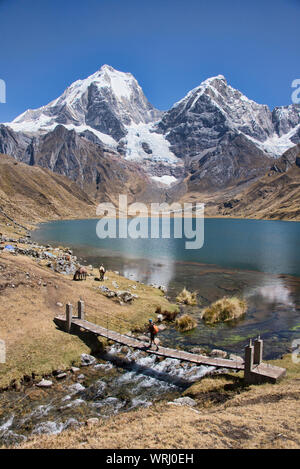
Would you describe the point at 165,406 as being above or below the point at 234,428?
below

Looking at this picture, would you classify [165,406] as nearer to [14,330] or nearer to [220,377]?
[220,377]

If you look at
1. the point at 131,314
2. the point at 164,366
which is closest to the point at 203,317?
the point at 131,314

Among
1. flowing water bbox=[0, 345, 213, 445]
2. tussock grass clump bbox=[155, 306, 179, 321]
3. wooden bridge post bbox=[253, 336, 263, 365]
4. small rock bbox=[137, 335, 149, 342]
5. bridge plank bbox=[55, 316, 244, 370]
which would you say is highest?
wooden bridge post bbox=[253, 336, 263, 365]

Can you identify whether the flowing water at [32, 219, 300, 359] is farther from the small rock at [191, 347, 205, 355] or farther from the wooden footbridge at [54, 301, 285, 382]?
the wooden footbridge at [54, 301, 285, 382]

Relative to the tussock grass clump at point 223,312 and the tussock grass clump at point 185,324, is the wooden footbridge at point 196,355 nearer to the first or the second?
the tussock grass clump at point 185,324

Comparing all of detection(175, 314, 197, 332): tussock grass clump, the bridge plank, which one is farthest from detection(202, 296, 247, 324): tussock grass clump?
the bridge plank

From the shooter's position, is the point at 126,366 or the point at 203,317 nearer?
the point at 126,366

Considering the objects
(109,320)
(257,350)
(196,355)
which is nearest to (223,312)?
(109,320)
